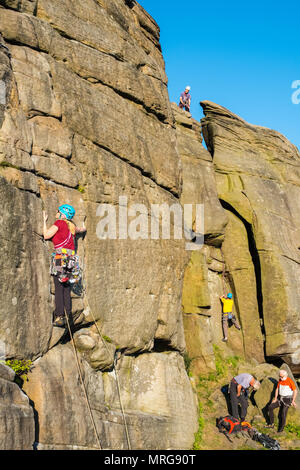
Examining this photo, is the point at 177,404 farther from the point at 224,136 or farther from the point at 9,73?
the point at 224,136

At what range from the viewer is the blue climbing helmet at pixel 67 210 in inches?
427

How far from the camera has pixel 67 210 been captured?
10.9m

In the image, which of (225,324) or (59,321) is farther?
(225,324)

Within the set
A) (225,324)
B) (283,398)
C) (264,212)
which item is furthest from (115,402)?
(264,212)

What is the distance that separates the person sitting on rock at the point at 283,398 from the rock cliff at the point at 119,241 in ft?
8.58

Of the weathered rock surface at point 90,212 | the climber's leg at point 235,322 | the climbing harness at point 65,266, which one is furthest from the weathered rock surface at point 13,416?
the climber's leg at point 235,322

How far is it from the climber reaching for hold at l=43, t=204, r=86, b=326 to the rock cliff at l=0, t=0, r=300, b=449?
240 millimetres

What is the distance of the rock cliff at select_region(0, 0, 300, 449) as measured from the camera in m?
9.82

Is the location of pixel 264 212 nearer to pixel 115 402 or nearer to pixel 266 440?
pixel 266 440

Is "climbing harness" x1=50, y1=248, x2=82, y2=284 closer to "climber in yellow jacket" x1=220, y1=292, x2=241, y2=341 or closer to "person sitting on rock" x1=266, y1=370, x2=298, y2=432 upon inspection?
"person sitting on rock" x1=266, y1=370, x2=298, y2=432

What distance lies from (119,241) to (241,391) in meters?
6.51

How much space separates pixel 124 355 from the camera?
13.2 meters

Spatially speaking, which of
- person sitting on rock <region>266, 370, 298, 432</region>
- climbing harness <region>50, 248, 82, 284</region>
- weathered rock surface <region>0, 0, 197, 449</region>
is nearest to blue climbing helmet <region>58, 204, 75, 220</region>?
weathered rock surface <region>0, 0, 197, 449</region>
